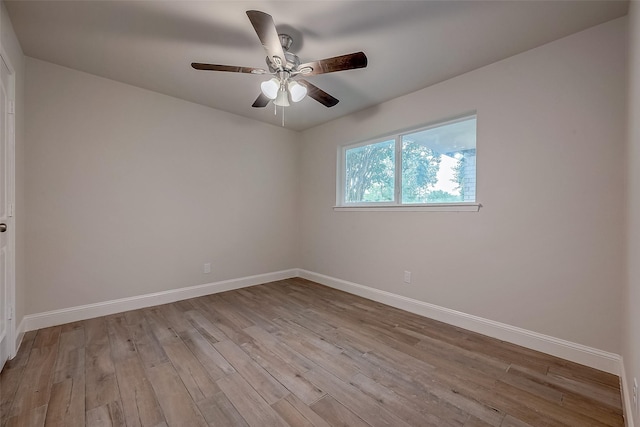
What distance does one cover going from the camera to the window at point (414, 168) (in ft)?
8.72

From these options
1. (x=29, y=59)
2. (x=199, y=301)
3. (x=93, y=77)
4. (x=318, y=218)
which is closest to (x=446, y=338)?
(x=318, y=218)

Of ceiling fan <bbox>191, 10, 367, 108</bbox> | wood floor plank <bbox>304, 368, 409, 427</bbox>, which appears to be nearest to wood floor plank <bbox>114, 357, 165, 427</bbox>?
wood floor plank <bbox>304, 368, 409, 427</bbox>

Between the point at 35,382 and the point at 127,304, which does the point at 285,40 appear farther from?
the point at 127,304

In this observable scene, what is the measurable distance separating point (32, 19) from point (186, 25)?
109cm

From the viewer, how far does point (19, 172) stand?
2.24 m

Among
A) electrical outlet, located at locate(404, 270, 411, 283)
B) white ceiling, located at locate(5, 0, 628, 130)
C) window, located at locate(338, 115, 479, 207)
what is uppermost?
white ceiling, located at locate(5, 0, 628, 130)

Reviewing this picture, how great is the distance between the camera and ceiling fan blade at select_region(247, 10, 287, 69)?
1476 mm

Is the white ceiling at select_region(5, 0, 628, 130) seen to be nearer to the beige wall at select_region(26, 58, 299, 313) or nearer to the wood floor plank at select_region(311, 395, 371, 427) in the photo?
the beige wall at select_region(26, 58, 299, 313)

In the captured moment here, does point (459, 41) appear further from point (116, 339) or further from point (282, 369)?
point (116, 339)

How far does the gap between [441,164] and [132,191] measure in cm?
339

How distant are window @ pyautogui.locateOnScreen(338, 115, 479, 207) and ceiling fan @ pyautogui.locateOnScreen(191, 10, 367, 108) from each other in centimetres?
125

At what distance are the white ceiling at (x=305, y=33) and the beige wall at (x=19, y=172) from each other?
0.14 meters

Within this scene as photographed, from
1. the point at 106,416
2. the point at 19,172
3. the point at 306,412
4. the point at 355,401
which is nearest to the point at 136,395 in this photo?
the point at 106,416

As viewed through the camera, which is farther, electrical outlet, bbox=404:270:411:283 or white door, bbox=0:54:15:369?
electrical outlet, bbox=404:270:411:283
